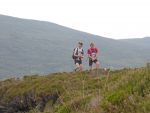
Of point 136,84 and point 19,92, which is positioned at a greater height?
point 136,84

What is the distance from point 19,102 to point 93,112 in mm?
16952

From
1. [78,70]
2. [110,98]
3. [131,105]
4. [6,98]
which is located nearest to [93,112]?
[110,98]

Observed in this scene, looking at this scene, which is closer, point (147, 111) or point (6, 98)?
point (147, 111)

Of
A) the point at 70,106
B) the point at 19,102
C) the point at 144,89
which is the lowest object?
the point at 19,102

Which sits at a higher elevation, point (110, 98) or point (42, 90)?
point (110, 98)

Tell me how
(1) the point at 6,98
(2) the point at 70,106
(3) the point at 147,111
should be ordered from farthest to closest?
(1) the point at 6,98
(2) the point at 70,106
(3) the point at 147,111

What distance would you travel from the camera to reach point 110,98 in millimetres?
8172

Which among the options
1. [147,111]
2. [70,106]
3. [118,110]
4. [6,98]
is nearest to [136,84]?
[118,110]

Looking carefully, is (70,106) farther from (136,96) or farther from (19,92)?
(19,92)

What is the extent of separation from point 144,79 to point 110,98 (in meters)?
0.71

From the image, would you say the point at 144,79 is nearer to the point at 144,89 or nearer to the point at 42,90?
the point at 144,89

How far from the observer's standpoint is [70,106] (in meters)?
10.6

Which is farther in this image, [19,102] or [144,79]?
[19,102]

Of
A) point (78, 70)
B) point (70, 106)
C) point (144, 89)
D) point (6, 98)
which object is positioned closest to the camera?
point (144, 89)
